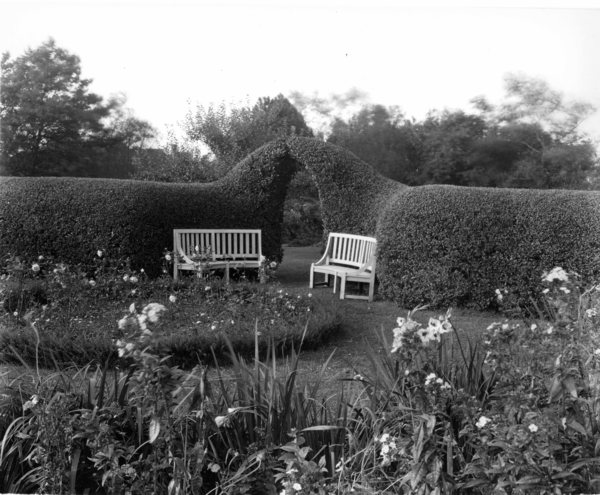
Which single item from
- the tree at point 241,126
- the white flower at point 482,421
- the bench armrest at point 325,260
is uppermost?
the tree at point 241,126

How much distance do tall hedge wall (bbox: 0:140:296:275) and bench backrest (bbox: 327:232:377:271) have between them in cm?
64

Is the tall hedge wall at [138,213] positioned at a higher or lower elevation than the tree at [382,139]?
lower

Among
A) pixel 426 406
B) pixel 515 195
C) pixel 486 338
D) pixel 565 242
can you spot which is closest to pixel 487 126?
pixel 515 195

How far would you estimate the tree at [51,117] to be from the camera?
3422 millimetres

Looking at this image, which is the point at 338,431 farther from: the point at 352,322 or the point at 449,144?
the point at 449,144

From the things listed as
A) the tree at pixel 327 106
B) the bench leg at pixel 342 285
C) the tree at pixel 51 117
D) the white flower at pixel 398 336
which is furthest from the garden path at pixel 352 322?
the tree at pixel 51 117

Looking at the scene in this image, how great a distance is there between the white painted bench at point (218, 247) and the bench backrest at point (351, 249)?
75 cm

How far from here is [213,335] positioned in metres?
3.59

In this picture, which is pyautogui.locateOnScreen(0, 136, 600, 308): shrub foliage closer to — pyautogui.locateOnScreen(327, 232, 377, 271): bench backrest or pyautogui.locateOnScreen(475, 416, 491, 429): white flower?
pyautogui.locateOnScreen(327, 232, 377, 271): bench backrest

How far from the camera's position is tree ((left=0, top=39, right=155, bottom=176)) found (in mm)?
3422

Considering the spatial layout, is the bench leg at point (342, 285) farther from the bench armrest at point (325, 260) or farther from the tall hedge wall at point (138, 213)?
the tall hedge wall at point (138, 213)

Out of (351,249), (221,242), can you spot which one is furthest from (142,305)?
(351,249)

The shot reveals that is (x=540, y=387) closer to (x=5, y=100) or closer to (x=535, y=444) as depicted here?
(x=535, y=444)

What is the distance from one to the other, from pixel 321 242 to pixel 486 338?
12.3 feet
